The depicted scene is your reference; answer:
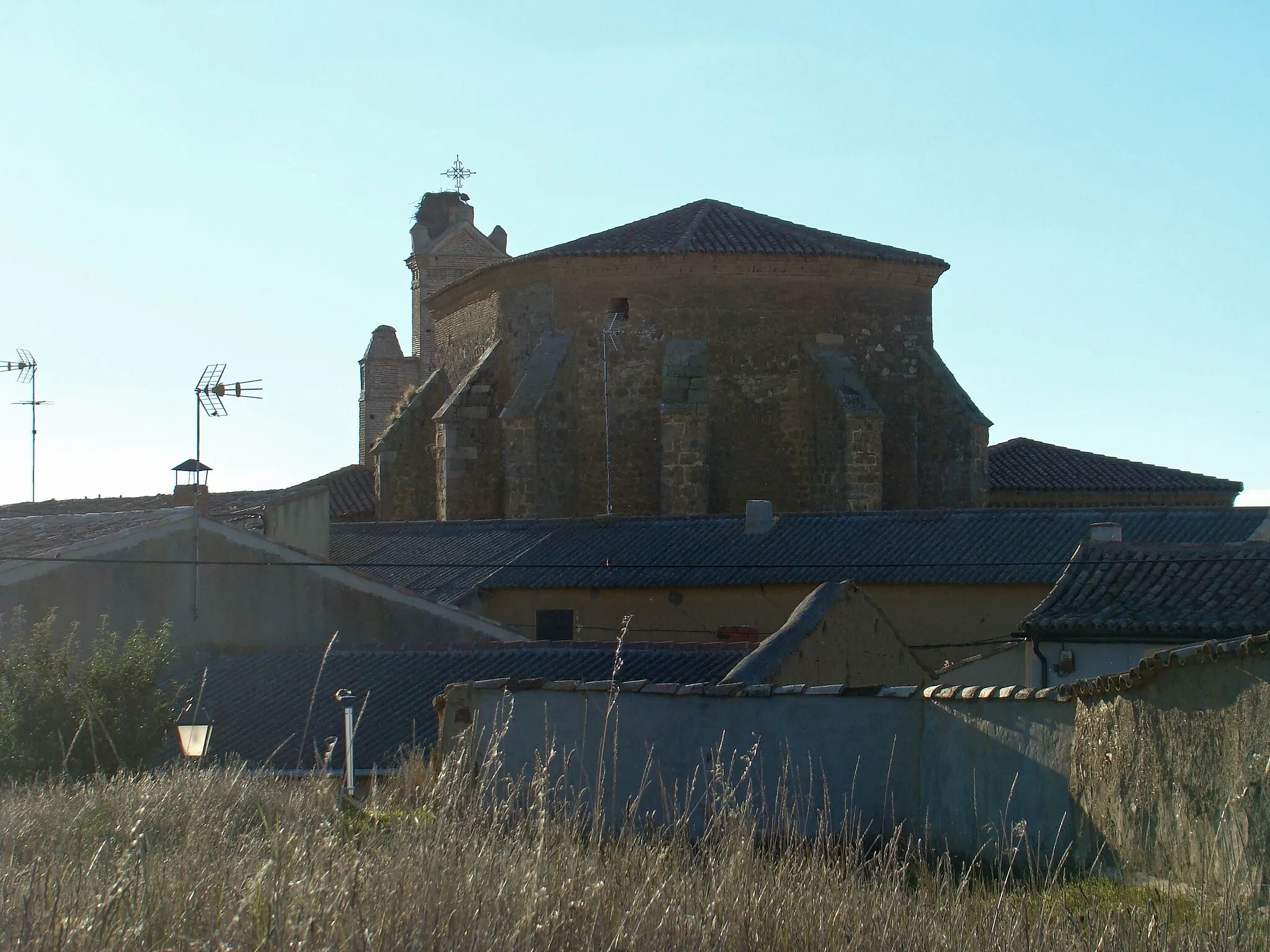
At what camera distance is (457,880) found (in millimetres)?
4418

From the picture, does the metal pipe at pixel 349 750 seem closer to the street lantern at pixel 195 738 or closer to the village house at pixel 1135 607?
the street lantern at pixel 195 738

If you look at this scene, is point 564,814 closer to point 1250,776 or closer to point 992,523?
point 1250,776

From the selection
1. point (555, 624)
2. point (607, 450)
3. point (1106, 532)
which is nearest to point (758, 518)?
point (555, 624)

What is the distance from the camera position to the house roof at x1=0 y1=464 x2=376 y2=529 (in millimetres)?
29406

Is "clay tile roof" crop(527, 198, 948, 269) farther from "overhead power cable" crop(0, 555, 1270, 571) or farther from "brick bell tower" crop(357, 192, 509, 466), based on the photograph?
"brick bell tower" crop(357, 192, 509, 466)

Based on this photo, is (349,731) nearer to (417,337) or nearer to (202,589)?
(202,589)

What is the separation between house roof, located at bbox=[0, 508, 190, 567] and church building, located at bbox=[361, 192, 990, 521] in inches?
317

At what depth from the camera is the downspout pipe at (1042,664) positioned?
15.7m

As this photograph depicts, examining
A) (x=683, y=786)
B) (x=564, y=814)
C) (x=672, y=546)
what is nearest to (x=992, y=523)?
(x=672, y=546)

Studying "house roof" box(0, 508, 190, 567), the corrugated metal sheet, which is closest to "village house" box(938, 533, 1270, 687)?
the corrugated metal sheet

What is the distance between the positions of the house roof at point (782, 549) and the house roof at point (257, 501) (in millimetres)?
5588

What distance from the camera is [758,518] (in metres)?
22.4

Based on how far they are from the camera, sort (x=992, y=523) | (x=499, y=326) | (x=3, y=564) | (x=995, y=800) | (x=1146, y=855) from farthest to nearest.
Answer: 1. (x=499, y=326)
2. (x=992, y=523)
3. (x=3, y=564)
4. (x=995, y=800)
5. (x=1146, y=855)

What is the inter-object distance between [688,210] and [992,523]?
366 inches
